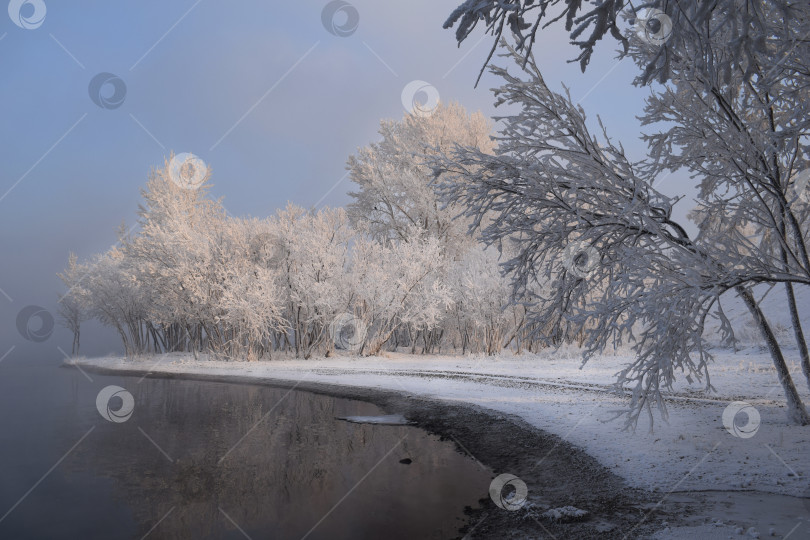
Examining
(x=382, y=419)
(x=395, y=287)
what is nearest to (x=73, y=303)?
(x=395, y=287)

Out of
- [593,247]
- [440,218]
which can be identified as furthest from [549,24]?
[440,218]

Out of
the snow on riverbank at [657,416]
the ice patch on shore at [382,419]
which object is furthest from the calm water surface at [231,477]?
the snow on riverbank at [657,416]

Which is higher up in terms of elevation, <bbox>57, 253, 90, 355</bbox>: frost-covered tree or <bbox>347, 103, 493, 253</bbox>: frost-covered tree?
<bbox>347, 103, 493, 253</bbox>: frost-covered tree

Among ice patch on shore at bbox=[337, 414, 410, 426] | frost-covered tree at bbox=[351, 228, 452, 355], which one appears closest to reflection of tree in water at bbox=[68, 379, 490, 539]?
ice patch on shore at bbox=[337, 414, 410, 426]

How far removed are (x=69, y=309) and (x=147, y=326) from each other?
9.59 metres

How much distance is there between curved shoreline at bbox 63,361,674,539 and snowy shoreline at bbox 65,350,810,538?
0.31 metres

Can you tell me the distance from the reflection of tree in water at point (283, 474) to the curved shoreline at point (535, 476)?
18.9 inches

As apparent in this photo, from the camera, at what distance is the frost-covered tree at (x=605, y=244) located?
576 centimetres

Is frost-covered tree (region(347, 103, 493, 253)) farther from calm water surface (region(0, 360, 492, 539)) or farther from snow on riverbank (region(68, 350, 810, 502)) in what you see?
calm water surface (region(0, 360, 492, 539))

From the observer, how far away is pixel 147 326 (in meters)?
37.7

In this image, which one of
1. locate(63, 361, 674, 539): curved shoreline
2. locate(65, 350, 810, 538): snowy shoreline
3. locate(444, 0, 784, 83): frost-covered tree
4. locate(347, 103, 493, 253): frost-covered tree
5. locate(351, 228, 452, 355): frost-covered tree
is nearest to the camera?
locate(444, 0, 784, 83): frost-covered tree

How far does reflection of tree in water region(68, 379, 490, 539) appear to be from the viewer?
6.16m

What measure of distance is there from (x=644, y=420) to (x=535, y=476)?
3720 mm

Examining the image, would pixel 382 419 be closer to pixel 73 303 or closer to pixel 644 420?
pixel 644 420
